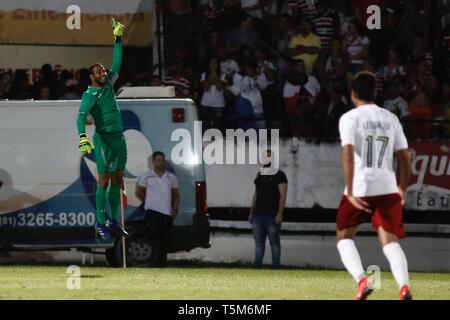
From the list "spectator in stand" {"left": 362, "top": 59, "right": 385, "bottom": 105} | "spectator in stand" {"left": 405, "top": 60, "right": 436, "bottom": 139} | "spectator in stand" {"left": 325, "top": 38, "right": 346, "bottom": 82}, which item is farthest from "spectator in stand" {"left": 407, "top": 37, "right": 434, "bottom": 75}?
"spectator in stand" {"left": 325, "top": 38, "right": 346, "bottom": 82}

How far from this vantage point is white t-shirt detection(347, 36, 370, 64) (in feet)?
86.4

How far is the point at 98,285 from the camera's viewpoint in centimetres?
1652

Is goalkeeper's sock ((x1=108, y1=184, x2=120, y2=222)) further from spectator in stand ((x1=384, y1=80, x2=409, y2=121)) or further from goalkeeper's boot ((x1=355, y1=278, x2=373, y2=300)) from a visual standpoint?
spectator in stand ((x1=384, y1=80, x2=409, y2=121))

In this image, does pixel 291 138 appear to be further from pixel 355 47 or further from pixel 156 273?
pixel 156 273

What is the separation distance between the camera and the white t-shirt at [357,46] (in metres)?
26.3

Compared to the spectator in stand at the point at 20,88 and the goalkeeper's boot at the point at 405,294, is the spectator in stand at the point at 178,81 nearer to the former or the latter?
the spectator in stand at the point at 20,88

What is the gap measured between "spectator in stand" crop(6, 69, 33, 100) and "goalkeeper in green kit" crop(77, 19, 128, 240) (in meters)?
7.29

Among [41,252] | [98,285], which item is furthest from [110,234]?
[41,252]

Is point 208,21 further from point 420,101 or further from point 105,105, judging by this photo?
point 105,105

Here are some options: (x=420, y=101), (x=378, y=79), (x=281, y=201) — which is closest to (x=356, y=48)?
(x=378, y=79)

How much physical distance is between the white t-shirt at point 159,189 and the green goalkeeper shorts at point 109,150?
3.34 metres

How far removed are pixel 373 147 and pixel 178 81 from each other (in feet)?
42.0

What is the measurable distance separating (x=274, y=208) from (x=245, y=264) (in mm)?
1274

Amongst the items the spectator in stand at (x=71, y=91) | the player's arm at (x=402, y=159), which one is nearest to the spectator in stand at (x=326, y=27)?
the spectator in stand at (x=71, y=91)
